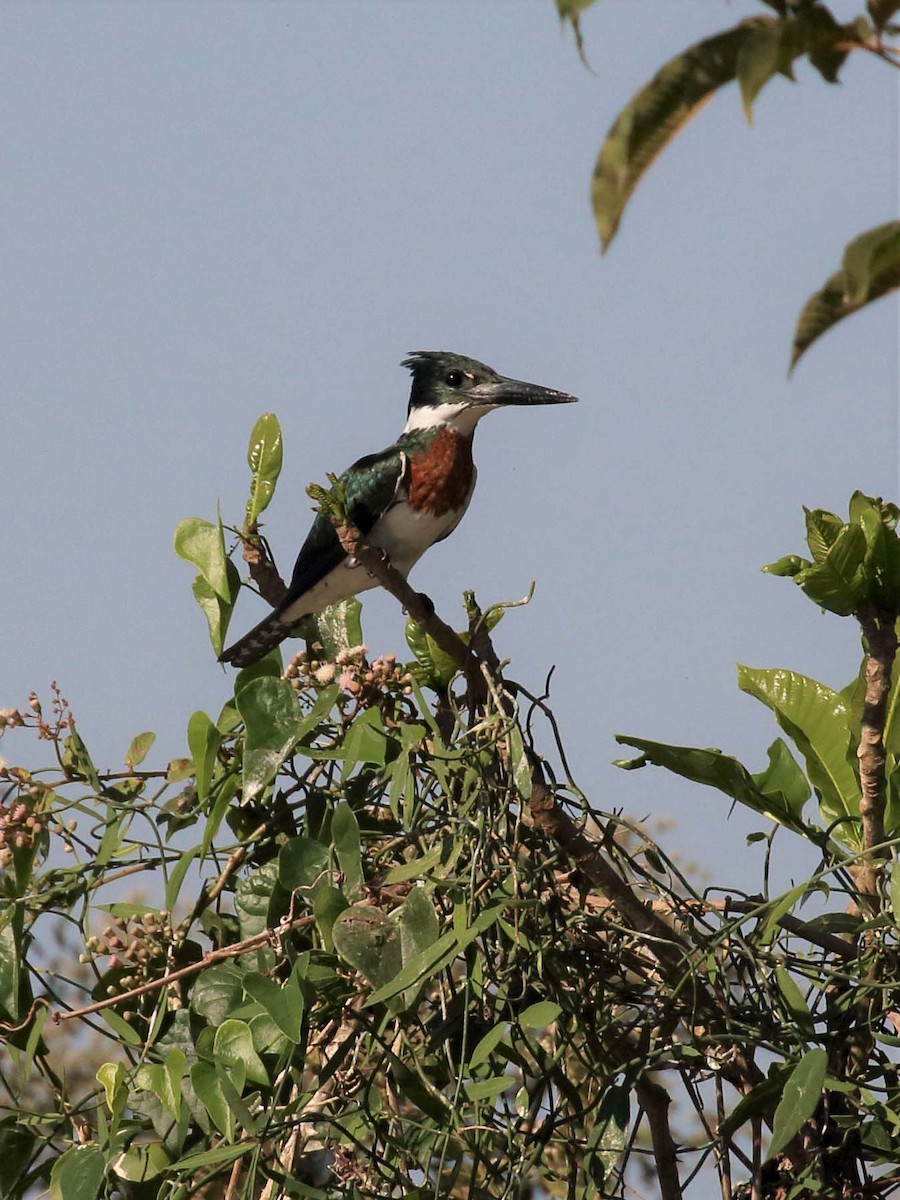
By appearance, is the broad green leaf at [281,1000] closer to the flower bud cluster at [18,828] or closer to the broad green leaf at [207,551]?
the flower bud cluster at [18,828]

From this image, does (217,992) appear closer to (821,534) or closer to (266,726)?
(266,726)

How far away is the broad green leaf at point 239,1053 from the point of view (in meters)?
1.54

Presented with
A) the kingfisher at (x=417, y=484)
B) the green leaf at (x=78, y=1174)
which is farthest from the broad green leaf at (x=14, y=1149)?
the kingfisher at (x=417, y=484)

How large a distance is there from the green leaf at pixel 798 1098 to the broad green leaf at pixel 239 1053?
1.67 ft

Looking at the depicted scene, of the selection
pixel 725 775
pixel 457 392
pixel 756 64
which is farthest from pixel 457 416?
pixel 756 64

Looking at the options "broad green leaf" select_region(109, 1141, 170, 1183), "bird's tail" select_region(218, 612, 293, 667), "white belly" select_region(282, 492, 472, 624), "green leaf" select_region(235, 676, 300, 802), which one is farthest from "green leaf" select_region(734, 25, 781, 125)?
"white belly" select_region(282, 492, 472, 624)

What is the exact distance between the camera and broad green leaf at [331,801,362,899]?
162 centimetres

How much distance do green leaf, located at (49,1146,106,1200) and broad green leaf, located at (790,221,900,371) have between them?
44.4 inches

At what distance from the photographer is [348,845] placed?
1633 mm

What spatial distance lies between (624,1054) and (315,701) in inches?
21.9

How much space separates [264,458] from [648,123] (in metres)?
1.15

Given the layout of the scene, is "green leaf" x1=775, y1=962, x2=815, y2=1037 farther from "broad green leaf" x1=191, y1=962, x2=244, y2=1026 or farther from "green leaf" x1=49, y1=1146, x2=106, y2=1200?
"green leaf" x1=49, y1=1146, x2=106, y2=1200

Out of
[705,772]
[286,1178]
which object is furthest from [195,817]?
[705,772]

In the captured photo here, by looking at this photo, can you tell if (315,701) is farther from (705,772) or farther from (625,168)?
(625,168)
